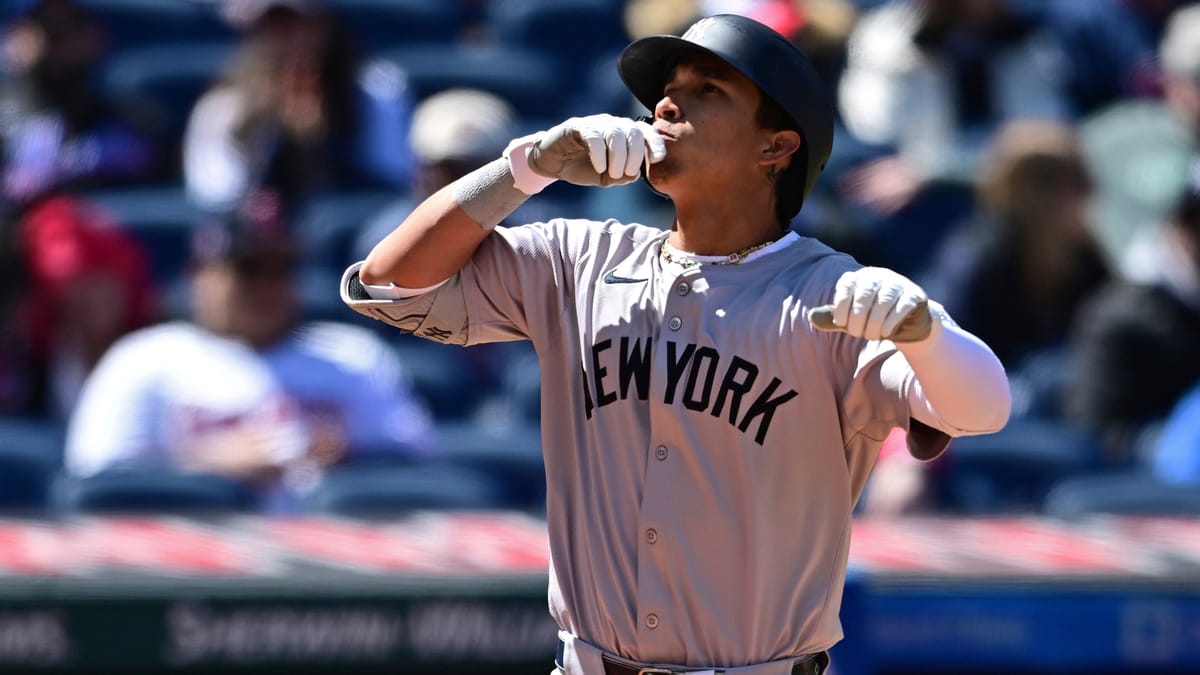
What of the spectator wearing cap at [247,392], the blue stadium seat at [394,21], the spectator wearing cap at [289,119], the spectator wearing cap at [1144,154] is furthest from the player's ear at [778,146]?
the blue stadium seat at [394,21]

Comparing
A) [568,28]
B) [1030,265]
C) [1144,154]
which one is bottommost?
[1030,265]

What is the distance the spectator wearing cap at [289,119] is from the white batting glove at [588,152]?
407 cm

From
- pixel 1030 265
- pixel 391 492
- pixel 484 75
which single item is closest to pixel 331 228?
pixel 484 75

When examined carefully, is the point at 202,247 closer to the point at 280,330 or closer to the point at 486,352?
the point at 280,330

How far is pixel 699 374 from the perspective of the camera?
273cm

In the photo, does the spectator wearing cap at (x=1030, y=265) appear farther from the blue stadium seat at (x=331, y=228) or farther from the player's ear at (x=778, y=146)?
the player's ear at (x=778, y=146)

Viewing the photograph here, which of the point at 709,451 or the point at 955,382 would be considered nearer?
the point at 955,382

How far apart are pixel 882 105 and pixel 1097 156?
2.74 ft

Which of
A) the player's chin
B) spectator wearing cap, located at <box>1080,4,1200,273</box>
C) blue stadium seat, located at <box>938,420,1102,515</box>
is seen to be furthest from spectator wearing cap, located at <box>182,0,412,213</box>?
the player's chin

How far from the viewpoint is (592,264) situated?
289 centimetres

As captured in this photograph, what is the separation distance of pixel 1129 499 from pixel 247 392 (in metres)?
2.51

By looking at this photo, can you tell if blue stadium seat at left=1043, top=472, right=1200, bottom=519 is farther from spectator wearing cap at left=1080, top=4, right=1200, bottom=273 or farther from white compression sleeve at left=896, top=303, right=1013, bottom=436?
white compression sleeve at left=896, top=303, right=1013, bottom=436

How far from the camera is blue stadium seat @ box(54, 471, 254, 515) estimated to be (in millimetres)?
5176

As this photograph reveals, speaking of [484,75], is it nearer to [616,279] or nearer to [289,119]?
[289,119]
